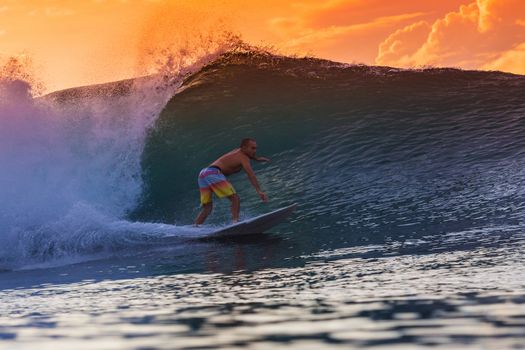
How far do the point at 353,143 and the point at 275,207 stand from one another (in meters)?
3.72

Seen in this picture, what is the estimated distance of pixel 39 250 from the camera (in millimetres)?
10586

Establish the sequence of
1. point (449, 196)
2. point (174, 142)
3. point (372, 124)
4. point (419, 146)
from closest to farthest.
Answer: point (449, 196)
point (419, 146)
point (372, 124)
point (174, 142)

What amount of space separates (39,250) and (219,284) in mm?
5108

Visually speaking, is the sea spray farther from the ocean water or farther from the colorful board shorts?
the colorful board shorts

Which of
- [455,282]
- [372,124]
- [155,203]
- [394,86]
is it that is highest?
[394,86]

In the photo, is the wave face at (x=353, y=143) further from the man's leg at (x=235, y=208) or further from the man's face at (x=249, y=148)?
the man's face at (x=249, y=148)

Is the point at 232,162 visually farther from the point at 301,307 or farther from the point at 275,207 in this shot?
the point at 301,307

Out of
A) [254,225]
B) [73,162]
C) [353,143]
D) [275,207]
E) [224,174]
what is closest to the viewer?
[254,225]

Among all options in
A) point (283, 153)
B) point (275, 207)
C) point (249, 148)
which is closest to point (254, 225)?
point (249, 148)

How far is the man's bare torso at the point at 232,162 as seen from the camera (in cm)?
1112

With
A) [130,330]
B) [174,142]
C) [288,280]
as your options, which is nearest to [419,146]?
[174,142]

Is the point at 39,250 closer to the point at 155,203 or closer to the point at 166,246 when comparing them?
the point at 166,246

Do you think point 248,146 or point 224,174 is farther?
point 224,174

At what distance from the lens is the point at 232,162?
11.3m
